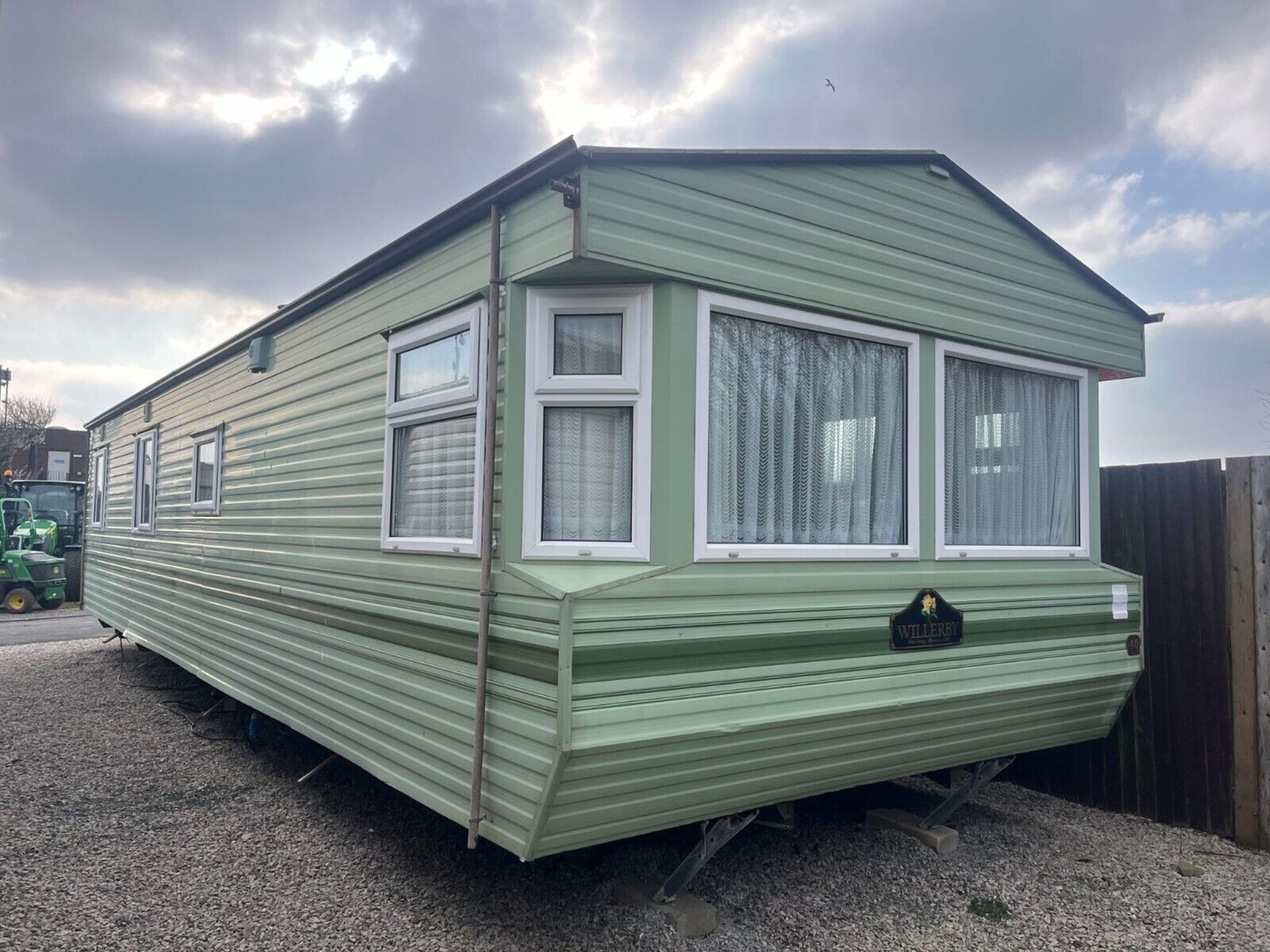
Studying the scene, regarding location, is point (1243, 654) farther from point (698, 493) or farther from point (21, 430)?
point (21, 430)

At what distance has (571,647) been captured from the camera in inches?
121

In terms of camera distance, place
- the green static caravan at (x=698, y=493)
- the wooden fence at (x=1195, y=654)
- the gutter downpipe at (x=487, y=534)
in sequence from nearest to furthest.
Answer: the green static caravan at (x=698, y=493), the gutter downpipe at (x=487, y=534), the wooden fence at (x=1195, y=654)

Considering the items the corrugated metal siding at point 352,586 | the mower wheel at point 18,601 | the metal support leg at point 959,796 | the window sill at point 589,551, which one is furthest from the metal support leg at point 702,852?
the mower wheel at point 18,601

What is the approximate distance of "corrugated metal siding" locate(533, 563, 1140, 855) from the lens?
10.4ft

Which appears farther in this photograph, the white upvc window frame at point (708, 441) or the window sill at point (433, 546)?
the window sill at point (433, 546)

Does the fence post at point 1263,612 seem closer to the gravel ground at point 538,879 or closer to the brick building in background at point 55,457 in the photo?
the gravel ground at point 538,879

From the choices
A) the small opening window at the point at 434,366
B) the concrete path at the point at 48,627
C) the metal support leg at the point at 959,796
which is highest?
the small opening window at the point at 434,366

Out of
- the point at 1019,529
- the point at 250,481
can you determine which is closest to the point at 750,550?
the point at 1019,529

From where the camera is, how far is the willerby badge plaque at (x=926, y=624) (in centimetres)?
401

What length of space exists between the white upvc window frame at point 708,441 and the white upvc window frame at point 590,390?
0.20 m

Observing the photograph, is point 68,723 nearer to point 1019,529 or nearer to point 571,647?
point 571,647

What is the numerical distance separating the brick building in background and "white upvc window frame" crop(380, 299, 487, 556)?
33.0m

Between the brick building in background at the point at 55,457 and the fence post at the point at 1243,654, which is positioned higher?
the brick building in background at the point at 55,457

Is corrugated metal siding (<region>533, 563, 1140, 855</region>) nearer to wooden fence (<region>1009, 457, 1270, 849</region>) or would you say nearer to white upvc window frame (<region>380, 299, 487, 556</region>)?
wooden fence (<region>1009, 457, 1270, 849</region>)
